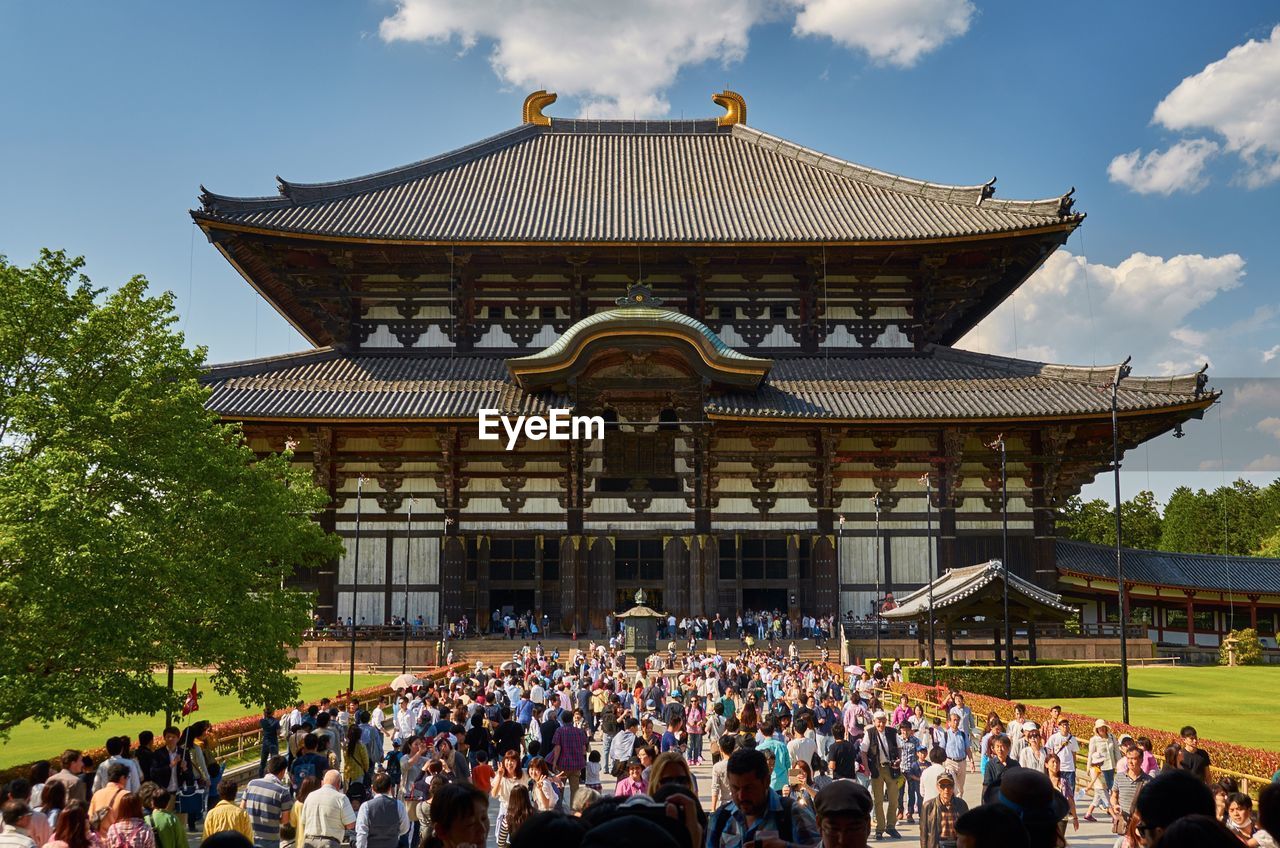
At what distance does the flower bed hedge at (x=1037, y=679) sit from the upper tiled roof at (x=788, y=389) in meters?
11.7

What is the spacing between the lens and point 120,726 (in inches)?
1092

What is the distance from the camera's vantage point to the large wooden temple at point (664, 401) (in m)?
45.0

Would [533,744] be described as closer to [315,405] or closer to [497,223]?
[315,405]

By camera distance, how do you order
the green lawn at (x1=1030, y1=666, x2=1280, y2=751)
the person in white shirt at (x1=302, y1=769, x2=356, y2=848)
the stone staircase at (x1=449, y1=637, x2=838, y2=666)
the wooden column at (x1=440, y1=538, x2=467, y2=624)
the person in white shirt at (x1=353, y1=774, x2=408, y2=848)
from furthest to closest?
the wooden column at (x1=440, y1=538, x2=467, y2=624)
the stone staircase at (x1=449, y1=637, x2=838, y2=666)
the green lawn at (x1=1030, y1=666, x2=1280, y2=751)
the person in white shirt at (x1=302, y1=769, x2=356, y2=848)
the person in white shirt at (x1=353, y1=774, x2=408, y2=848)

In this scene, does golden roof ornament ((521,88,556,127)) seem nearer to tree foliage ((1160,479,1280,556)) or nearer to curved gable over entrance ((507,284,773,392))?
curved gable over entrance ((507,284,773,392))

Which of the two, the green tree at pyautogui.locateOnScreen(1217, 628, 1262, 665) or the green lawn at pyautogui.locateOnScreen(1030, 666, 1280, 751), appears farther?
the green tree at pyautogui.locateOnScreen(1217, 628, 1262, 665)

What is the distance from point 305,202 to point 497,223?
9.02 m

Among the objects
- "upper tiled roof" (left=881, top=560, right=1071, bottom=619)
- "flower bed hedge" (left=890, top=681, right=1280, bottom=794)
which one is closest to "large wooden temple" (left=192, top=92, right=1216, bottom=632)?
"upper tiled roof" (left=881, top=560, right=1071, bottom=619)

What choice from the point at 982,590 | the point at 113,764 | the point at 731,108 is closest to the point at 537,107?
the point at 731,108

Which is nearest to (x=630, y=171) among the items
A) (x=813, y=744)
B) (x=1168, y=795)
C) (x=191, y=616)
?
(x=191, y=616)

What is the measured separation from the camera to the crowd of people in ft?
18.5

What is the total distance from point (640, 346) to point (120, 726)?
23927 millimetres

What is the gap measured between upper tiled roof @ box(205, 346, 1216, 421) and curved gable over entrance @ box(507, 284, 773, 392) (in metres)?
1.45

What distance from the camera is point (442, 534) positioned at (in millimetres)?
46406
